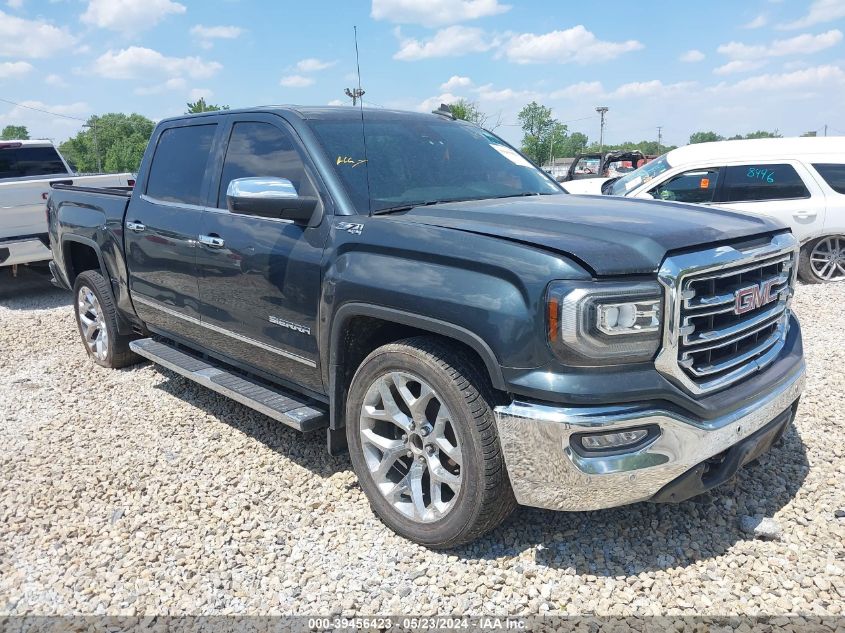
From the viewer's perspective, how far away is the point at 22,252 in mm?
8586

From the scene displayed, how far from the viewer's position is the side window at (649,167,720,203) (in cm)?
860

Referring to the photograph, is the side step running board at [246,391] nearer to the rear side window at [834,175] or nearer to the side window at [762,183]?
the side window at [762,183]

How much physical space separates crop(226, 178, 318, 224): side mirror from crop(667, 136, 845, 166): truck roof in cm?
683

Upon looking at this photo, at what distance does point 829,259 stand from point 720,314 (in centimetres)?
731

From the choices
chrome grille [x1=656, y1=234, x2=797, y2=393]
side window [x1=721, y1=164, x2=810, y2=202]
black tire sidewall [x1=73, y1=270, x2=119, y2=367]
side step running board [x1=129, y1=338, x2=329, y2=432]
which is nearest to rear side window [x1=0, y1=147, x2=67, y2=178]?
black tire sidewall [x1=73, y1=270, x2=119, y2=367]

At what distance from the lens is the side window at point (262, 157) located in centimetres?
360

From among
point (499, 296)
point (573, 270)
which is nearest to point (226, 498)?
point (499, 296)

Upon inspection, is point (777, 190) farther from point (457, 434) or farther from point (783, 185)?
point (457, 434)

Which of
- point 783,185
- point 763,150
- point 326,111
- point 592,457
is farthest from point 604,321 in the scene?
point 763,150

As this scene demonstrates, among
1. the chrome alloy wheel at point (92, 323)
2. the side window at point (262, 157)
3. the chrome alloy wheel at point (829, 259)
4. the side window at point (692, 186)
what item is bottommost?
the chrome alloy wheel at point (829, 259)

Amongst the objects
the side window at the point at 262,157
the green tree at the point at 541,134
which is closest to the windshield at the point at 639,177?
the side window at the point at 262,157

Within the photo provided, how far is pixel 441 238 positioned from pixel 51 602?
2275mm

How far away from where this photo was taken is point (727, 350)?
2.84 metres

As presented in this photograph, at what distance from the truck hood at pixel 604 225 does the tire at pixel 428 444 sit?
580 millimetres
